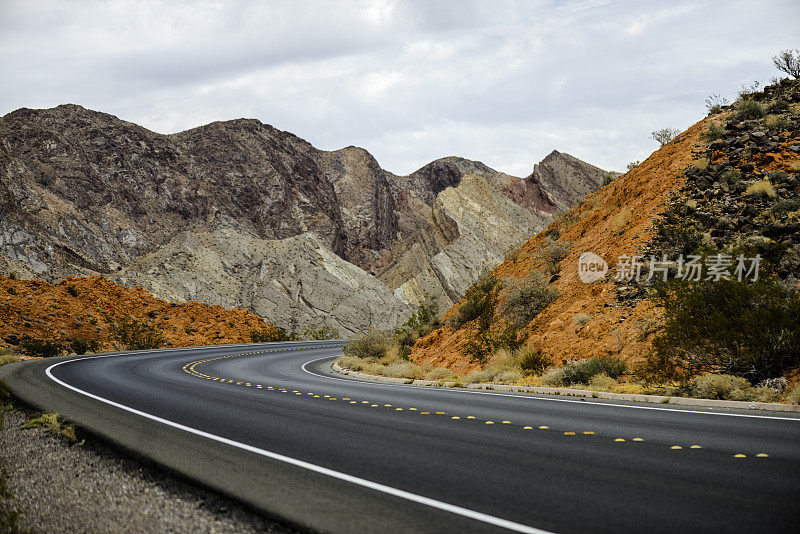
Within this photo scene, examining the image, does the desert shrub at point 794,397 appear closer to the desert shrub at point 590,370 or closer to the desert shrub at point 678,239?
the desert shrub at point 590,370

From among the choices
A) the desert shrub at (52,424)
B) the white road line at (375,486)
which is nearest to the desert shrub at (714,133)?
the white road line at (375,486)

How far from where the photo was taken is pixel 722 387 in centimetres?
1075

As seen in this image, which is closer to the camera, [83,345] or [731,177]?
[731,177]

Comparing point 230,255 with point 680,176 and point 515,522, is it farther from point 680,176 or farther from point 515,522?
point 515,522

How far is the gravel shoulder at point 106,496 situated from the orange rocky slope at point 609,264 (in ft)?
38.3

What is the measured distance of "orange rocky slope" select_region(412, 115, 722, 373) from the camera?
51.9ft

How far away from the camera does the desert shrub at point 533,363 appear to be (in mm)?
16156

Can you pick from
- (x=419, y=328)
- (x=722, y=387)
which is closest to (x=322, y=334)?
(x=419, y=328)

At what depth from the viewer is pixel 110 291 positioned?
1660 inches

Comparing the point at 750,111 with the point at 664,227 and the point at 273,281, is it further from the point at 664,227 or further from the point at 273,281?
the point at 273,281

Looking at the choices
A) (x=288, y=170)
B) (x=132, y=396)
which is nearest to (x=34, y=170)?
(x=288, y=170)

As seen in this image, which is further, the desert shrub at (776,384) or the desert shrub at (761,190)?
the desert shrub at (761,190)

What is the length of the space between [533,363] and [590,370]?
2.56m

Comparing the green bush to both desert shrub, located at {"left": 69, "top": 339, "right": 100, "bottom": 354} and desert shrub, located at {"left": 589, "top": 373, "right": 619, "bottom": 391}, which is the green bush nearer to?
desert shrub, located at {"left": 589, "top": 373, "right": 619, "bottom": 391}
